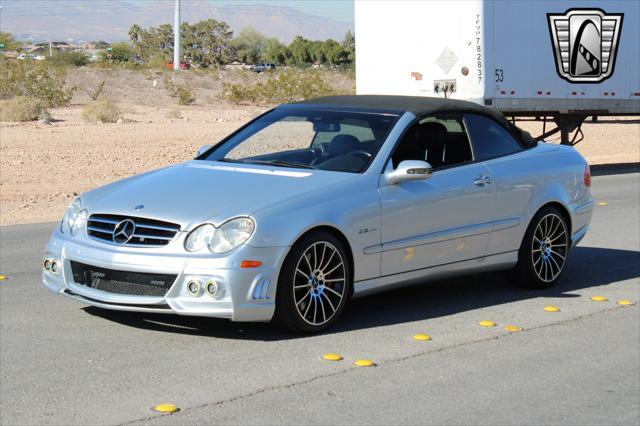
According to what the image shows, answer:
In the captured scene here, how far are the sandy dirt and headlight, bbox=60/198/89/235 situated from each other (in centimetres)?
735

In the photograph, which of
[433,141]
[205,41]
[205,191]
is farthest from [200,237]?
[205,41]

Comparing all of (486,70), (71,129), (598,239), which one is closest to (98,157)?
(71,129)

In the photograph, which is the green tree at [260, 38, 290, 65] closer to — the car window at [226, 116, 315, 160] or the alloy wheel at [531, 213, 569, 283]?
the alloy wheel at [531, 213, 569, 283]

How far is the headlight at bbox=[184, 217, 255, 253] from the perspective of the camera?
6.98 m

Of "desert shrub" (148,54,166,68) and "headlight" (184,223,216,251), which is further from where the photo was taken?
"desert shrub" (148,54,166,68)

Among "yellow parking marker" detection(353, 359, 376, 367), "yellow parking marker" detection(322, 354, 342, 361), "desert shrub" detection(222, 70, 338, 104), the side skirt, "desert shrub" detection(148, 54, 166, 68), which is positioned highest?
"desert shrub" detection(148, 54, 166, 68)

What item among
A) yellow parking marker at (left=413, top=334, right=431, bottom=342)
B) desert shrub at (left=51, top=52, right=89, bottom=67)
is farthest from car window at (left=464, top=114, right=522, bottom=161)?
desert shrub at (left=51, top=52, right=89, bottom=67)

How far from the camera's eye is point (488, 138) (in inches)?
354

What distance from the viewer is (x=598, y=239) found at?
12336mm

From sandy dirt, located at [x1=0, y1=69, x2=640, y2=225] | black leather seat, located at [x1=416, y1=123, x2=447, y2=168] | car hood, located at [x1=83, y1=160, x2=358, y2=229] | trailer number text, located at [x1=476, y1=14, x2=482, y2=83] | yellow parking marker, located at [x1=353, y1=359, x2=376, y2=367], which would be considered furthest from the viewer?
trailer number text, located at [x1=476, y1=14, x2=482, y2=83]

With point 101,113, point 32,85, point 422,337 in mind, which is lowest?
point 422,337

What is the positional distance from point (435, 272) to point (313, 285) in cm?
126

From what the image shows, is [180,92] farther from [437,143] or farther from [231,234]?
[231,234]

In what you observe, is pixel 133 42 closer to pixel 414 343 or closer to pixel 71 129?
pixel 71 129
